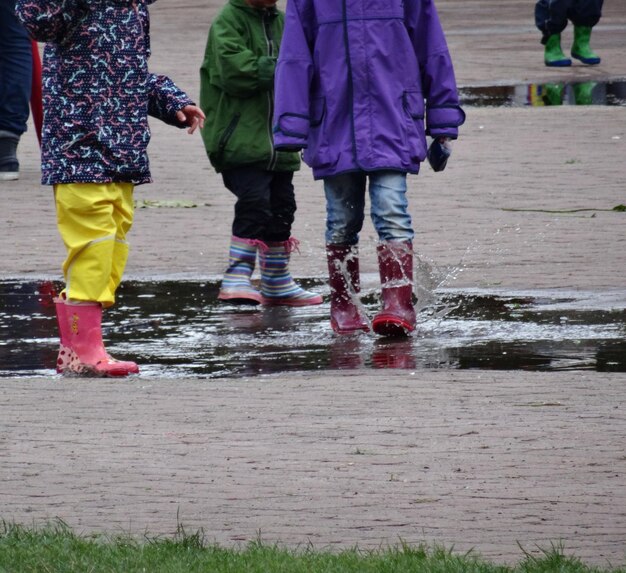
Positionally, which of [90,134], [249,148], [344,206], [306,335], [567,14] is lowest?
[306,335]

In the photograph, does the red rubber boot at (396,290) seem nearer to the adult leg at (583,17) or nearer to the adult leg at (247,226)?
the adult leg at (247,226)

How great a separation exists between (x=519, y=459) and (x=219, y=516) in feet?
3.20

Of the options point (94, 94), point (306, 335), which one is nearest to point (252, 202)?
point (306, 335)

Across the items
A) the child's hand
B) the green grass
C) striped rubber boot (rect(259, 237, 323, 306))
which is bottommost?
striped rubber boot (rect(259, 237, 323, 306))

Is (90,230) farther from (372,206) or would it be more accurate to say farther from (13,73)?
(13,73)

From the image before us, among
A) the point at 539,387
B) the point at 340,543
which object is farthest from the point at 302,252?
the point at 340,543

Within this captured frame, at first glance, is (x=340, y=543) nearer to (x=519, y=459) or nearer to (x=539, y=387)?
(x=519, y=459)

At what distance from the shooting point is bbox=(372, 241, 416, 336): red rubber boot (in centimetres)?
740

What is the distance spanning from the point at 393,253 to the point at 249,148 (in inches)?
48.1

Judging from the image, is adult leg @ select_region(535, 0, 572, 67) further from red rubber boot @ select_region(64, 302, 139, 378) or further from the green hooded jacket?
red rubber boot @ select_region(64, 302, 139, 378)

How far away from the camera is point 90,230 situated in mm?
6598

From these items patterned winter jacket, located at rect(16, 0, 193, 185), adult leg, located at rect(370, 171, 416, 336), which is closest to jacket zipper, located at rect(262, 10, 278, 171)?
adult leg, located at rect(370, 171, 416, 336)

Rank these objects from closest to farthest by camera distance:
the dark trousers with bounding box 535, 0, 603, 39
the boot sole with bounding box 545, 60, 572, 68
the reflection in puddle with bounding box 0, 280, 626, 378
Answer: the reflection in puddle with bounding box 0, 280, 626, 378
the dark trousers with bounding box 535, 0, 603, 39
the boot sole with bounding box 545, 60, 572, 68

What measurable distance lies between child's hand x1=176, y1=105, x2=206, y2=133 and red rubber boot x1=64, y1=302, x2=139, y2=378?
32.2 inches
